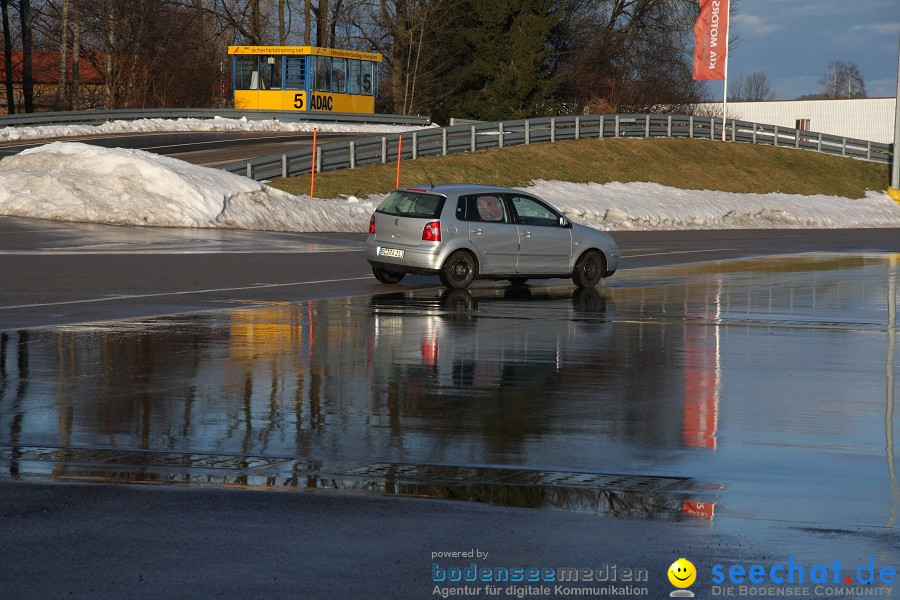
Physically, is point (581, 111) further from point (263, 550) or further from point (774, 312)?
point (263, 550)

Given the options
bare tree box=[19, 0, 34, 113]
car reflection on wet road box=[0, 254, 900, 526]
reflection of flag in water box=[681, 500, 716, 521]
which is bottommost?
reflection of flag in water box=[681, 500, 716, 521]

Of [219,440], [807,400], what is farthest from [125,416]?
[807,400]

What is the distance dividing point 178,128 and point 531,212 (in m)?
37.4

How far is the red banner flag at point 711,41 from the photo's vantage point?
179 feet

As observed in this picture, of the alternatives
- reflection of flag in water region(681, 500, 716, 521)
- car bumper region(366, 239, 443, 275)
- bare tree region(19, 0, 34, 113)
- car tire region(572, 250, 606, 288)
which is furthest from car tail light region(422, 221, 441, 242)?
bare tree region(19, 0, 34, 113)

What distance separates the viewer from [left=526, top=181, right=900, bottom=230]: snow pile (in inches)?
1725

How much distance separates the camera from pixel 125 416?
8.77 m

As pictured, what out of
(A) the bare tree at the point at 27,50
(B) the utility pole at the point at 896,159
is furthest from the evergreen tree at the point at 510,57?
(A) the bare tree at the point at 27,50

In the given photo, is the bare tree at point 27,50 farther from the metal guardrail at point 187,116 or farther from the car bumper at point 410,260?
the car bumper at point 410,260

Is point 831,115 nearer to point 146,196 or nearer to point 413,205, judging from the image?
point 146,196

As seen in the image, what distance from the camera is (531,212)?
20.2m

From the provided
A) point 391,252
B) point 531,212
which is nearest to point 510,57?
point 531,212

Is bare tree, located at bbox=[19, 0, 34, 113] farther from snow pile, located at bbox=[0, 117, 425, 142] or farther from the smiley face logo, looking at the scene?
the smiley face logo

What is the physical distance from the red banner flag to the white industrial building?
36.1 m
